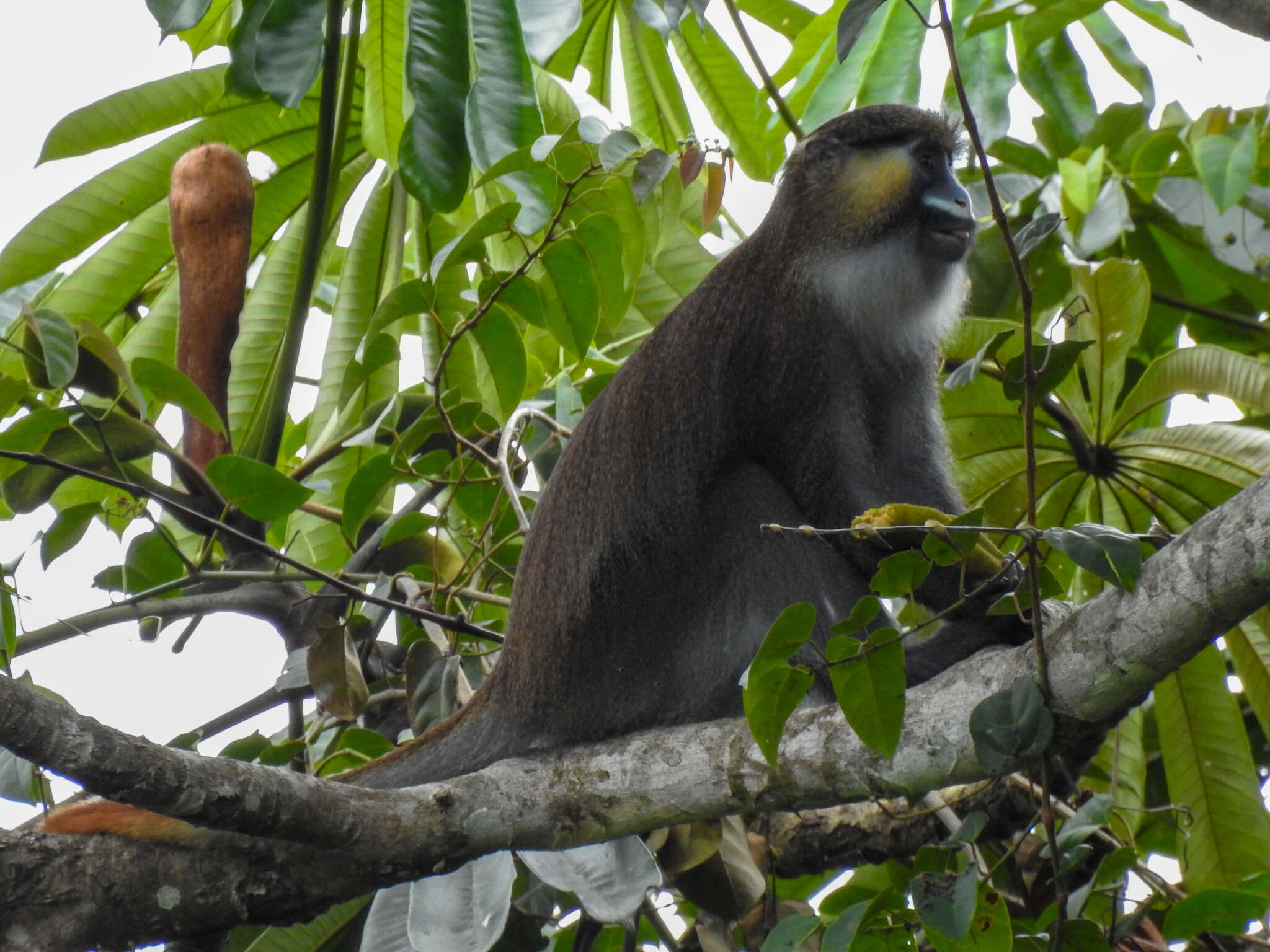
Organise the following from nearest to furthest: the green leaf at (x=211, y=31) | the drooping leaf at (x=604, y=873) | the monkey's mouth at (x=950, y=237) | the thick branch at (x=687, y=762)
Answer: the thick branch at (x=687, y=762)
the drooping leaf at (x=604, y=873)
the monkey's mouth at (x=950, y=237)
the green leaf at (x=211, y=31)

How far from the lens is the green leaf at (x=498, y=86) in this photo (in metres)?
Result: 2.85

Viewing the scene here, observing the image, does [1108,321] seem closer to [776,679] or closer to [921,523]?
[921,523]

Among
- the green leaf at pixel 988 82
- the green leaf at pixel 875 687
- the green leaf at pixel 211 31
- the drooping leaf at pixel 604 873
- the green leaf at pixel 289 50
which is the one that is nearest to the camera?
the green leaf at pixel 875 687

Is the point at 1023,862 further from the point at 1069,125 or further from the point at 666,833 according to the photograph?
the point at 1069,125

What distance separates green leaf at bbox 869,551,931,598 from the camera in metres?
1.90

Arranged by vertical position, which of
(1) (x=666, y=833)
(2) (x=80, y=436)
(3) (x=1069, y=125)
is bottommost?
(1) (x=666, y=833)

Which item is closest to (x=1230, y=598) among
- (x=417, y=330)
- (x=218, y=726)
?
(x=218, y=726)

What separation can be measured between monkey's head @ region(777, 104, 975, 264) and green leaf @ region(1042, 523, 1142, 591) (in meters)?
1.97

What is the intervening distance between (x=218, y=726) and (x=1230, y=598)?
271 cm

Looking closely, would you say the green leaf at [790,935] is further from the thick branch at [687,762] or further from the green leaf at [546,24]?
the green leaf at [546,24]

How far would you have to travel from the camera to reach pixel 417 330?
438 centimetres

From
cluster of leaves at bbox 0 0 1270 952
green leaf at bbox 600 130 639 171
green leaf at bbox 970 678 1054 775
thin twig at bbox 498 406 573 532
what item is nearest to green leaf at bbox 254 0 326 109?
cluster of leaves at bbox 0 0 1270 952

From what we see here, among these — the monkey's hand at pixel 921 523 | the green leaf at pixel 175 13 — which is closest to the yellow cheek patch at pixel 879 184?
the monkey's hand at pixel 921 523

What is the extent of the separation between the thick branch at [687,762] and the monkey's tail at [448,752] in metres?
0.22
